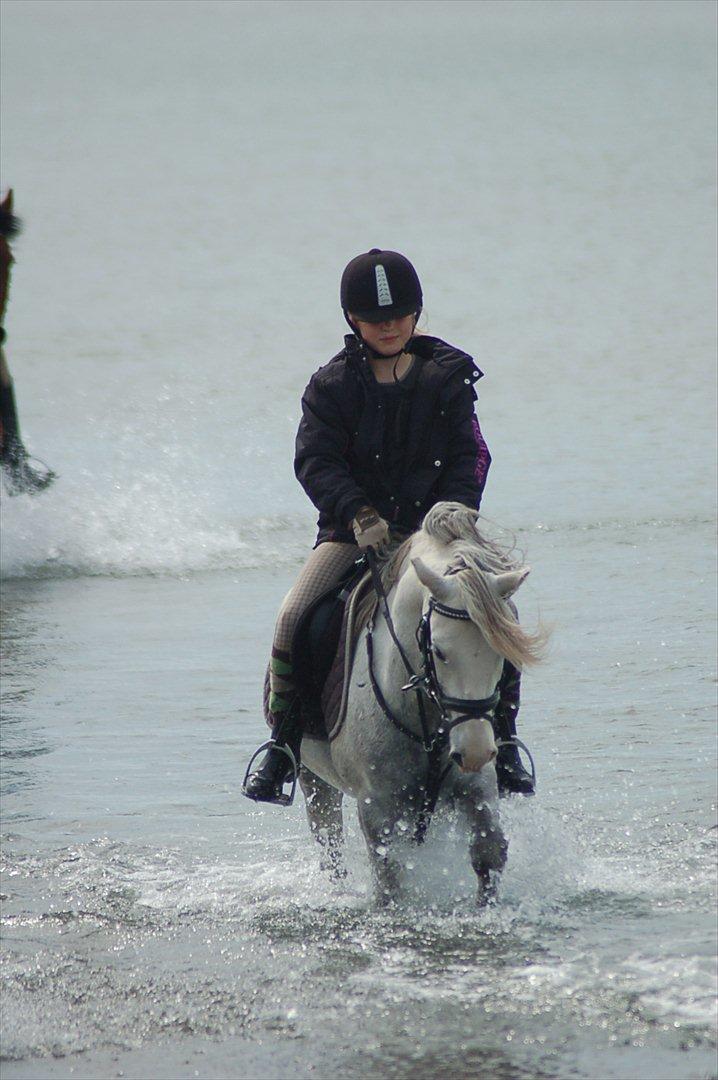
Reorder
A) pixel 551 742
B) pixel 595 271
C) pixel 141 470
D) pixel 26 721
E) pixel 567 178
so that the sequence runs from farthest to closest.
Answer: pixel 567 178 < pixel 595 271 < pixel 141 470 < pixel 26 721 < pixel 551 742

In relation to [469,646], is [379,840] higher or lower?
lower

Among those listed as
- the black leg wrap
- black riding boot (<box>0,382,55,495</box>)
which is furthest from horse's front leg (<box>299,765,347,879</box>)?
black riding boot (<box>0,382,55,495</box>)

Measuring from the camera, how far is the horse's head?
5.38 meters

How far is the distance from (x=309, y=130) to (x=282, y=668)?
68342 millimetres

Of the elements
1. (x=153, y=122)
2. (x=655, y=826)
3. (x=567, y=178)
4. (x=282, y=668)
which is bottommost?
(x=655, y=826)

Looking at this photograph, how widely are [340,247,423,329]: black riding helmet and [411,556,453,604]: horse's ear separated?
1.06m

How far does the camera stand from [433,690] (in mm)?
5520

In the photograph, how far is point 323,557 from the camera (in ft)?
20.8

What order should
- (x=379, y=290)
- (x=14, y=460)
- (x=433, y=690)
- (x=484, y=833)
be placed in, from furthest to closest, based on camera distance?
(x=14, y=460), (x=379, y=290), (x=484, y=833), (x=433, y=690)

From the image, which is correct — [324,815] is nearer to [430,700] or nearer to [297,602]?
[297,602]

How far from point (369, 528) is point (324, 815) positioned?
1386 millimetres

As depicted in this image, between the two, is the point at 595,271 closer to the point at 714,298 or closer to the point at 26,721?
the point at 714,298

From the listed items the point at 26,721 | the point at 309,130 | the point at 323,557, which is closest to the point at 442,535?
the point at 323,557

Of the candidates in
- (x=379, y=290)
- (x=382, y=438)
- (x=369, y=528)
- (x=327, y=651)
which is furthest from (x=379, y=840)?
(x=379, y=290)
